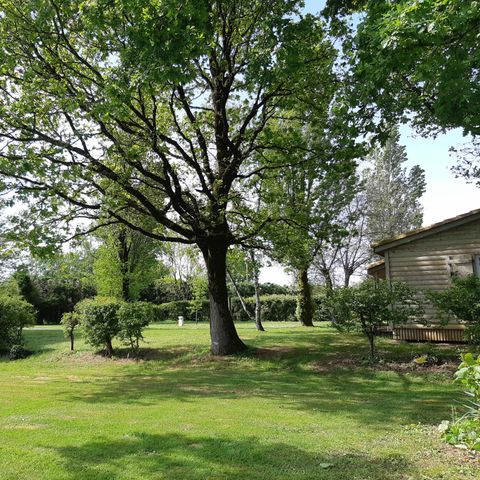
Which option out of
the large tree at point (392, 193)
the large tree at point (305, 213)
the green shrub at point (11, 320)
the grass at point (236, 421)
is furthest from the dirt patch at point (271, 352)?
the large tree at point (392, 193)

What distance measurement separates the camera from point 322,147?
14.3 metres

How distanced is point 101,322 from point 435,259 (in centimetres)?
1225

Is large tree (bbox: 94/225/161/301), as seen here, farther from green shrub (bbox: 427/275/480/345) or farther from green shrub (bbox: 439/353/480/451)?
green shrub (bbox: 439/353/480/451)

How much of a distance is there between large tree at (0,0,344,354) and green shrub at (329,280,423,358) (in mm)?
4450

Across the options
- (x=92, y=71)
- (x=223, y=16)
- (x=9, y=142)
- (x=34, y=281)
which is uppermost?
(x=223, y=16)

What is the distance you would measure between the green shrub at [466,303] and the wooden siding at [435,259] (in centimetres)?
405

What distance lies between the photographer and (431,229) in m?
15.6

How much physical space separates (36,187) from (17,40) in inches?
156

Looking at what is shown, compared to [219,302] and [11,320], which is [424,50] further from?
[11,320]

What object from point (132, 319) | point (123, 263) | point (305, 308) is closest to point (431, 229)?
point (132, 319)

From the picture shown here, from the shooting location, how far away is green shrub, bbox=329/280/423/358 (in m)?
12.0

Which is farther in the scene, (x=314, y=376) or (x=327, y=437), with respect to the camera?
(x=314, y=376)

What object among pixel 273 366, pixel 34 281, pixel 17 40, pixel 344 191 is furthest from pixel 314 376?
pixel 34 281

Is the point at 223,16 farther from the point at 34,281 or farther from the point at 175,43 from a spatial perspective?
the point at 34,281
